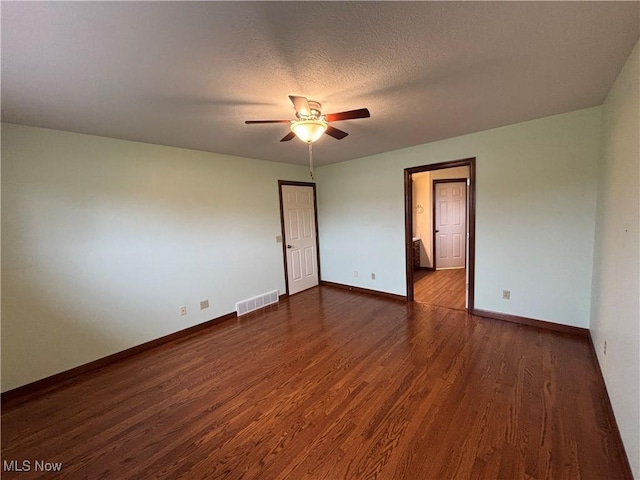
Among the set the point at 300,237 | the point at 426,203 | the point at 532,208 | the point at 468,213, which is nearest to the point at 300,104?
the point at 468,213

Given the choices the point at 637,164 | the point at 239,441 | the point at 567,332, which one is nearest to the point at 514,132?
the point at 637,164

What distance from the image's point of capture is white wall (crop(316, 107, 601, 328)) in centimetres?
260

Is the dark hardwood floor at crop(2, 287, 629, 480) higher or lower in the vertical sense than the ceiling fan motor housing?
lower

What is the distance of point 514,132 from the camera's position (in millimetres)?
2900

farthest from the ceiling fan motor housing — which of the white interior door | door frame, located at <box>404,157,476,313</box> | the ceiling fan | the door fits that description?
Answer: the door

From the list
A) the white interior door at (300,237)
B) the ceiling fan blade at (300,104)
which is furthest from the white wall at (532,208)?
the ceiling fan blade at (300,104)

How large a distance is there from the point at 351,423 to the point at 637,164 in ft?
7.60

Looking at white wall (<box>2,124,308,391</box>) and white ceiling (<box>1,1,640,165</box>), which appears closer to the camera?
white ceiling (<box>1,1,640,165</box>)

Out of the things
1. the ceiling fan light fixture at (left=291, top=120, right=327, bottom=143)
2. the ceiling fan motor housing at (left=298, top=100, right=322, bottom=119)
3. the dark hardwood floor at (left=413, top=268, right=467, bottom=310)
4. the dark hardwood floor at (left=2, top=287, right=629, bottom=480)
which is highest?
the ceiling fan motor housing at (left=298, top=100, right=322, bottom=119)

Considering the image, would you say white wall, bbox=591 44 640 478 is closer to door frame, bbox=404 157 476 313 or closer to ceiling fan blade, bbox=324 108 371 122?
door frame, bbox=404 157 476 313

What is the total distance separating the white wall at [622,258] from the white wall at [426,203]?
11.0 ft

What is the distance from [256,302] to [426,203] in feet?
13.6

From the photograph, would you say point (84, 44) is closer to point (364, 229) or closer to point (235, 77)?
point (235, 77)

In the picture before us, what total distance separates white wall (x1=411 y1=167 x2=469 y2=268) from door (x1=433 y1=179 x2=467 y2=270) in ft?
0.48
